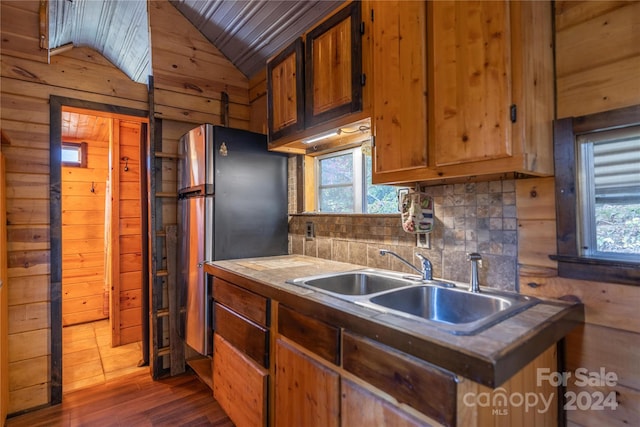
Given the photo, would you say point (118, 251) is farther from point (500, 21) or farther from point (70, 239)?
point (500, 21)

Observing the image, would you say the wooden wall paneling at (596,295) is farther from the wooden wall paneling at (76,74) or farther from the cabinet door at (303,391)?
the wooden wall paneling at (76,74)

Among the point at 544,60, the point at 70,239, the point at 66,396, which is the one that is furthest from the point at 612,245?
the point at 70,239

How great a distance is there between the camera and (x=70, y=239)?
3900 millimetres

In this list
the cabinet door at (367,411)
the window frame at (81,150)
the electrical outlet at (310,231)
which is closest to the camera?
the cabinet door at (367,411)

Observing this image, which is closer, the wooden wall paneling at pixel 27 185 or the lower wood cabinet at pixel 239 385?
the lower wood cabinet at pixel 239 385

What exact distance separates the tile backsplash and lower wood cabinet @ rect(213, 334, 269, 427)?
2.80 feet

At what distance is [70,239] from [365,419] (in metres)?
4.25

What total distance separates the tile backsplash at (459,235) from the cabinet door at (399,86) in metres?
0.34

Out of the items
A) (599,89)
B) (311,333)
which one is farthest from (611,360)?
(311,333)

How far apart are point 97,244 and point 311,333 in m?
3.89

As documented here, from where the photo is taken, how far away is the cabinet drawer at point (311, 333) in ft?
3.86

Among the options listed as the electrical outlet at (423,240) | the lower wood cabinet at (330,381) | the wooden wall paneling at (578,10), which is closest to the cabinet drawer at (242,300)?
the lower wood cabinet at (330,381)

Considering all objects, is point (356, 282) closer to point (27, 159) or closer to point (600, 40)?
point (600, 40)

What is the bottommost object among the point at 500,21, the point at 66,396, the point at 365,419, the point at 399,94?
the point at 66,396
